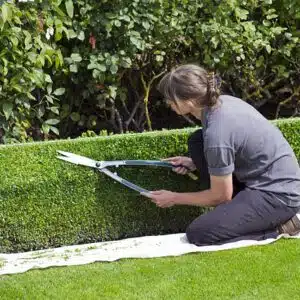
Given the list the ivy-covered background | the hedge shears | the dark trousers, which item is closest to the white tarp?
the dark trousers

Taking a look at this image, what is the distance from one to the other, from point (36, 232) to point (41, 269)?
54 centimetres

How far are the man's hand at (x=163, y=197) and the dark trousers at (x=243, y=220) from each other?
0.75 feet

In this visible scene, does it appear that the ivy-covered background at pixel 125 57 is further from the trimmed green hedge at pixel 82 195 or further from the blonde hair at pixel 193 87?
the blonde hair at pixel 193 87

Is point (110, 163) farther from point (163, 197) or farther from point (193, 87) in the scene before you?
point (193, 87)

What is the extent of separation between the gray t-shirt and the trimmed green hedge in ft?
1.91

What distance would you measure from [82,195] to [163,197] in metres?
0.51

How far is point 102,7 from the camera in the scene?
5.52 m

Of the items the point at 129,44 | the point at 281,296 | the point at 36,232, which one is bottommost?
the point at 36,232

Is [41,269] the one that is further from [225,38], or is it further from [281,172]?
[225,38]

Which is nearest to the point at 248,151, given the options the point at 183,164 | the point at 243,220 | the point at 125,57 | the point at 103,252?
the point at 243,220

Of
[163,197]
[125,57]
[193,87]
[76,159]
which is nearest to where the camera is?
[193,87]

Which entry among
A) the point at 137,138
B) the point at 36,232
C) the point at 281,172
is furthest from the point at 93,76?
the point at 281,172

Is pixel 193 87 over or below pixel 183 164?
over

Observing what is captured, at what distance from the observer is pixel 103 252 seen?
4.18 metres
